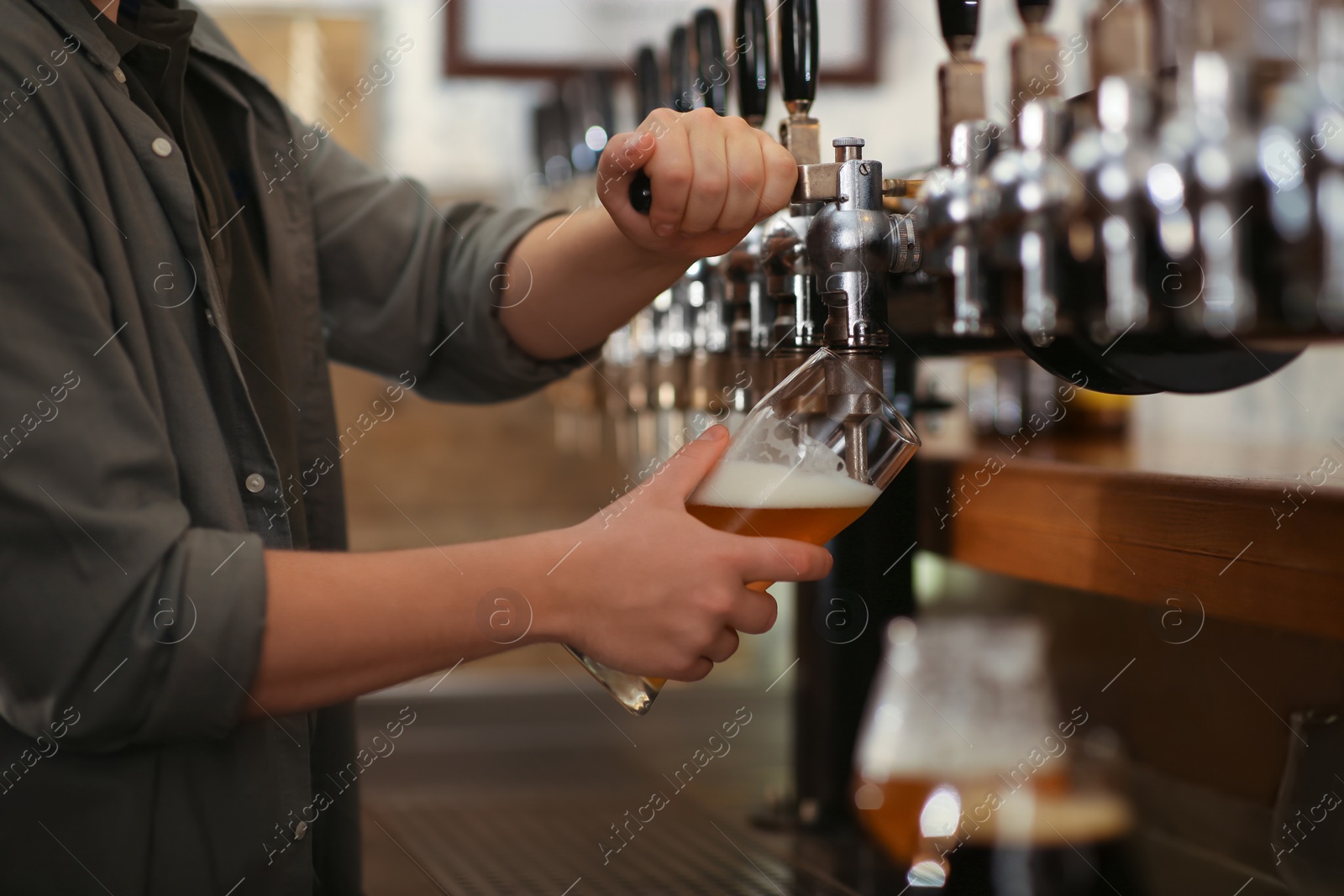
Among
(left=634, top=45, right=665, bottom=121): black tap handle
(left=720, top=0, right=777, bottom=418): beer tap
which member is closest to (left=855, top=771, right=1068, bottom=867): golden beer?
(left=720, top=0, right=777, bottom=418): beer tap

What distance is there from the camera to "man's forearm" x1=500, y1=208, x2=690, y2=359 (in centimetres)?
79

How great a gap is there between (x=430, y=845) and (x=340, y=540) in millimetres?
300

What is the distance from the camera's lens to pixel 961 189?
0.72 m

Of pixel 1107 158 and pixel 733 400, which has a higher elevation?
pixel 1107 158

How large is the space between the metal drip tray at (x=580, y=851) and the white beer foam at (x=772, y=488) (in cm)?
37

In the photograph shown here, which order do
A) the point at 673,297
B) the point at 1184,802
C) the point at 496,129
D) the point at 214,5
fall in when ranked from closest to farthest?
the point at 1184,802 < the point at 673,297 < the point at 214,5 < the point at 496,129

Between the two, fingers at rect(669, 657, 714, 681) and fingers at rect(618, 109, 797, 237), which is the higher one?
fingers at rect(618, 109, 797, 237)

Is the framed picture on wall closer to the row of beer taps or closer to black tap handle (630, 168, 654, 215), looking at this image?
the row of beer taps

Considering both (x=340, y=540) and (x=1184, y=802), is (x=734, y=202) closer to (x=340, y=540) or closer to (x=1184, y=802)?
(x=340, y=540)

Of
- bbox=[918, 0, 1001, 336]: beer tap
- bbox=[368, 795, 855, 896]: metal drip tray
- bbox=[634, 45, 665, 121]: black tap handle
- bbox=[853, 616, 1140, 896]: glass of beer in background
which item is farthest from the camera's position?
bbox=[634, 45, 665, 121]: black tap handle

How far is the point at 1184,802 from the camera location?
0.94m

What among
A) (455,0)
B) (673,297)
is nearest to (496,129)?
(455,0)

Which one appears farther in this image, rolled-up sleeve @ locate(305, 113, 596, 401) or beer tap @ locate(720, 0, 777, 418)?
rolled-up sleeve @ locate(305, 113, 596, 401)

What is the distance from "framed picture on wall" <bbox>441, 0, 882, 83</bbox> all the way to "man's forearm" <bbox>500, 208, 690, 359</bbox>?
1.38 m
